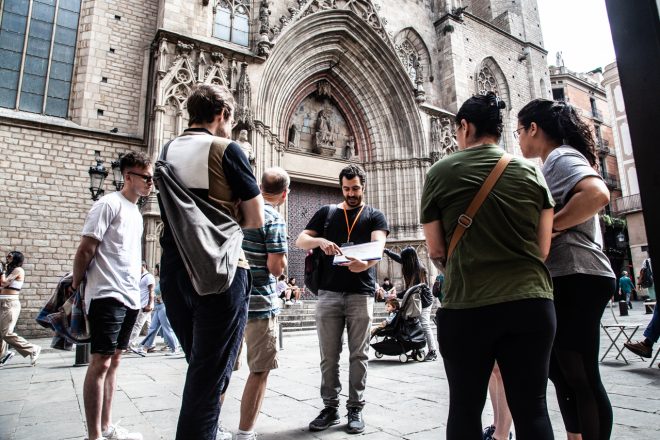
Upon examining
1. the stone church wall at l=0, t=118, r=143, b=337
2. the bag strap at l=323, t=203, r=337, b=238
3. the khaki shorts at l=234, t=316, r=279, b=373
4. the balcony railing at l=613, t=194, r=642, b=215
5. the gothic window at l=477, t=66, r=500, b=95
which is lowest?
the khaki shorts at l=234, t=316, r=279, b=373

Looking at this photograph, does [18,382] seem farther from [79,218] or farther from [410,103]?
[410,103]

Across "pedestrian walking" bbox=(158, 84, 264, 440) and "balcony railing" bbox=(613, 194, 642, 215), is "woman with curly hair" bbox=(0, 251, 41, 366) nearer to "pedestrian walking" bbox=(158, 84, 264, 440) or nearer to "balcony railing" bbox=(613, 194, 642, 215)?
"pedestrian walking" bbox=(158, 84, 264, 440)

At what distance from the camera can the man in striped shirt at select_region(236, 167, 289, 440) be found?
8.18 ft

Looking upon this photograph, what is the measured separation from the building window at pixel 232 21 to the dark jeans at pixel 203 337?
13136mm

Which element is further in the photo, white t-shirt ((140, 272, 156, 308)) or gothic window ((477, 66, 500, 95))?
gothic window ((477, 66, 500, 95))

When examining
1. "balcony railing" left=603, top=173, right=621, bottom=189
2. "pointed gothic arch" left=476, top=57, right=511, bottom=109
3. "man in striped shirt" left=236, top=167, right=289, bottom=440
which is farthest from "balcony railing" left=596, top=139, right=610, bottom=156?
"man in striped shirt" left=236, top=167, right=289, bottom=440

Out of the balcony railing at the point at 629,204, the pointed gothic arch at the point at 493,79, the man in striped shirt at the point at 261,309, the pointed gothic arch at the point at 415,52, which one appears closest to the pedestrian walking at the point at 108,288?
the man in striped shirt at the point at 261,309

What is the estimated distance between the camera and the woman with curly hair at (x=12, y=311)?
20.2 ft

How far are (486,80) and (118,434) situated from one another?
2118cm

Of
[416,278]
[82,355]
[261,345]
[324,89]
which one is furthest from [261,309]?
[324,89]

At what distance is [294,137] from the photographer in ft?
49.0

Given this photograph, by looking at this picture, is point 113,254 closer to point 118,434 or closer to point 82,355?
point 118,434

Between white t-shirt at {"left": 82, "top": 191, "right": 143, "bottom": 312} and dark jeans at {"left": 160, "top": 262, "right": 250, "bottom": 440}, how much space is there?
1112 mm

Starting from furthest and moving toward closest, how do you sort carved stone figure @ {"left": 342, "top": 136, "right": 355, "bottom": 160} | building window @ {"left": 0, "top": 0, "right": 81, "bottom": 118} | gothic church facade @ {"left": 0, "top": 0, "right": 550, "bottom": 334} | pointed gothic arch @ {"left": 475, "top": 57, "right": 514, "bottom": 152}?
pointed gothic arch @ {"left": 475, "top": 57, "right": 514, "bottom": 152}, carved stone figure @ {"left": 342, "top": 136, "right": 355, "bottom": 160}, building window @ {"left": 0, "top": 0, "right": 81, "bottom": 118}, gothic church facade @ {"left": 0, "top": 0, "right": 550, "bottom": 334}
